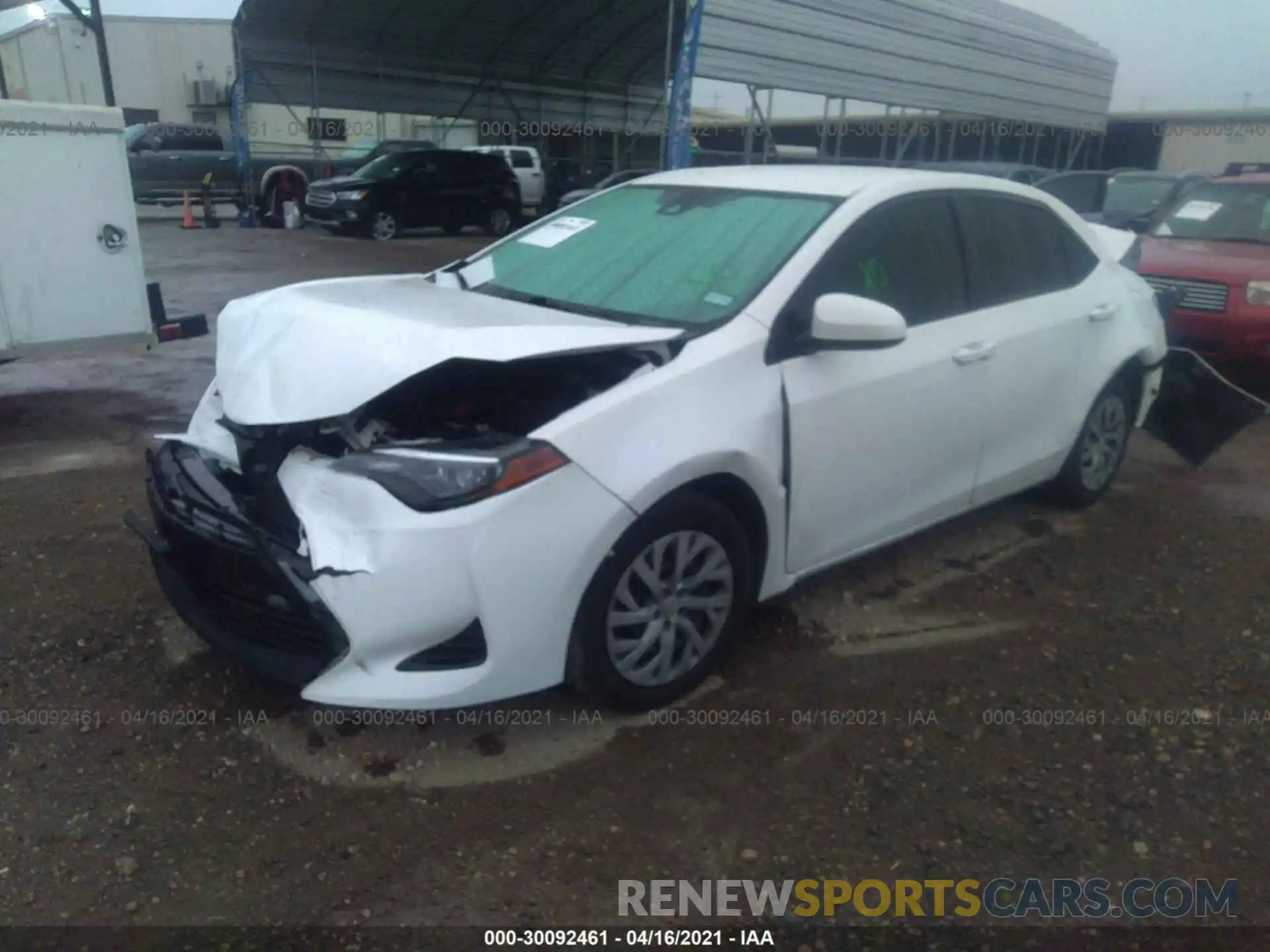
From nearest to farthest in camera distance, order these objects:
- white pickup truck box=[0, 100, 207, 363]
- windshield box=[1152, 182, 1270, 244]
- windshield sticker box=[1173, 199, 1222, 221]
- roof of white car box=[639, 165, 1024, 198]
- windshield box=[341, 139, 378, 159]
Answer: roof of white car box=[639, 165, 1024, 198] → white pickup truck box=[0, 100, 207, 363] → windshield box=[1152, 182, 1270, 244] → windshield sticker box=[1173, 199, 1222, 221] → windshield box=[341, 139, 378, 159]

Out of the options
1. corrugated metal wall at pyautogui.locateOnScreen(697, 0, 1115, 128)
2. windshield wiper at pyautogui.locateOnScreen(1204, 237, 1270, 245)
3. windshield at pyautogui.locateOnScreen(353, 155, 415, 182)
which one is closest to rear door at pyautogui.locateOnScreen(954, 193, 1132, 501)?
windshield wiper at pyautogui.locateOnScreen(1204, 237, 1270, 245)

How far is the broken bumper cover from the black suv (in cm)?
1590

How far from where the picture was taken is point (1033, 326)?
4047 mm

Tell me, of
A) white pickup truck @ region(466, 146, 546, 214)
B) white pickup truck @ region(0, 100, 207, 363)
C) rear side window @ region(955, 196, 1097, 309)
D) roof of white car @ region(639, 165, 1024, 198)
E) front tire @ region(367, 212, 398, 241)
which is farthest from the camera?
white pickup truck @ region(466, 146, 546, 214)

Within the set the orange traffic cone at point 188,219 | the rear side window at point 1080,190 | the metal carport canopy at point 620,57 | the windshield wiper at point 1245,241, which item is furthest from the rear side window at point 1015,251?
the orange traffic cone at point 188,219

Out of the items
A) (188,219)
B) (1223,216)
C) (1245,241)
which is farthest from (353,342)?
(188,219)

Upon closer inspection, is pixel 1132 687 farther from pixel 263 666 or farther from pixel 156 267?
pixel 156 267

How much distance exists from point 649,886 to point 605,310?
5.98 feet

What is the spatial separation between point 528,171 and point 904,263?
19.6 m

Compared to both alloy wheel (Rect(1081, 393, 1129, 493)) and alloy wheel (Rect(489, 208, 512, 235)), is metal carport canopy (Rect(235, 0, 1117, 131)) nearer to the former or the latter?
alloy wheel (Rect(489, 208, 512, 235))

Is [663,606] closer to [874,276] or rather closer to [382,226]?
[874,276]

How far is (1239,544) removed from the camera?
454 centimetres

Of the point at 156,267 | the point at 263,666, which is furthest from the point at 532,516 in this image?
the point at 156,267

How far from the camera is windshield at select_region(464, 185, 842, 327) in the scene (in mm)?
3303
